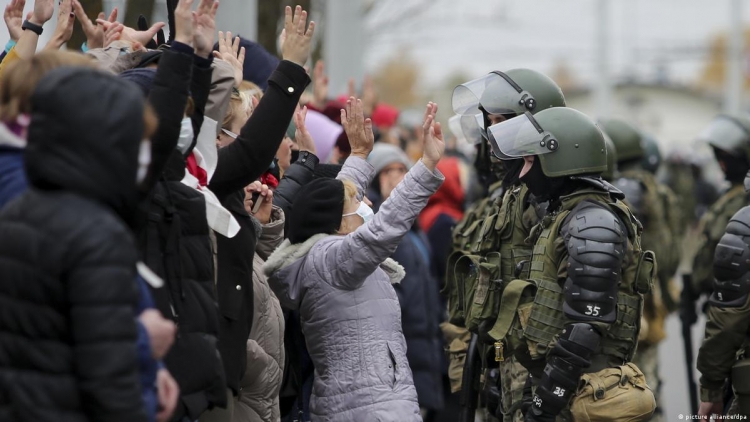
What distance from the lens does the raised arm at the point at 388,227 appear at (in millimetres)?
4668

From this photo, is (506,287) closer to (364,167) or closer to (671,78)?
(364,167)

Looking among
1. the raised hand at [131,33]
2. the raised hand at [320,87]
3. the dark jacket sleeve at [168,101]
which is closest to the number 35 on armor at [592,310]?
the dark jacket sleeve at [168,101]

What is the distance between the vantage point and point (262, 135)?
14.3 ft

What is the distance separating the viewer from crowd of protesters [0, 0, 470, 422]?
2.87 m

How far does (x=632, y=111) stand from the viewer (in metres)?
87.9

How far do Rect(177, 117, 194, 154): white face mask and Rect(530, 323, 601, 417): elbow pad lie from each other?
1.78 meters

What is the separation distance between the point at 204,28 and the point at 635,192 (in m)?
6.00

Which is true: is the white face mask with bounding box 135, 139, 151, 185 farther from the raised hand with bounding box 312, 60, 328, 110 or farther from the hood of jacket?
the raised hand with bounding box 312, 60, 328, 110

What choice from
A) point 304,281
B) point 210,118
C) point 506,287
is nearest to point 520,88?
point 506,287

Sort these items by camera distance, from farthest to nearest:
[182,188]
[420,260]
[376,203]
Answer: [376,203]
[420,260]
[182,188]

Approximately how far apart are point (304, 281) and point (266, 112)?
851 mm

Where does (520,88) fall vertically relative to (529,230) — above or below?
A: above

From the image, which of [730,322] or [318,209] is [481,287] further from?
[730,322]

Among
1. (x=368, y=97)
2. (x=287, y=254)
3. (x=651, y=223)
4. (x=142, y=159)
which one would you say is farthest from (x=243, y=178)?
(x=651, y=223)
